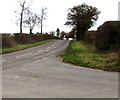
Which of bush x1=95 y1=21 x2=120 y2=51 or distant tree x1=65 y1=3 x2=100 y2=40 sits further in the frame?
distant tree x1=65 y1=3 x2=100 y2=40

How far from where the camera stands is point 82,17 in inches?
2972

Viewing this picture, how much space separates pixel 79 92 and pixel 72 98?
1057 millimetres

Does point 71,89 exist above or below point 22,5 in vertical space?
below

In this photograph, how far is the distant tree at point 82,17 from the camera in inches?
2975

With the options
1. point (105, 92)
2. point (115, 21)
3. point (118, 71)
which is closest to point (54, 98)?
point (105, 92)

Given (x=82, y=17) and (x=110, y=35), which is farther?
(x=82, y=17)

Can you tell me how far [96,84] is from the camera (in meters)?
11.3

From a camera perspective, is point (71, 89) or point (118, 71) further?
point (118, 71)

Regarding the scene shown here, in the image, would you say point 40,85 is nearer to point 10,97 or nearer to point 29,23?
point 10,97

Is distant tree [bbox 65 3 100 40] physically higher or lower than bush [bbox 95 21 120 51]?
higher

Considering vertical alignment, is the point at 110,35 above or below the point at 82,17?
below

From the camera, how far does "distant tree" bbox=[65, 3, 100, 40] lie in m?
75.6

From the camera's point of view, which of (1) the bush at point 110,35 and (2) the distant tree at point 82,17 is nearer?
(1) the bush at point 110,35

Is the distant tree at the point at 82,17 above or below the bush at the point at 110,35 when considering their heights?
above
